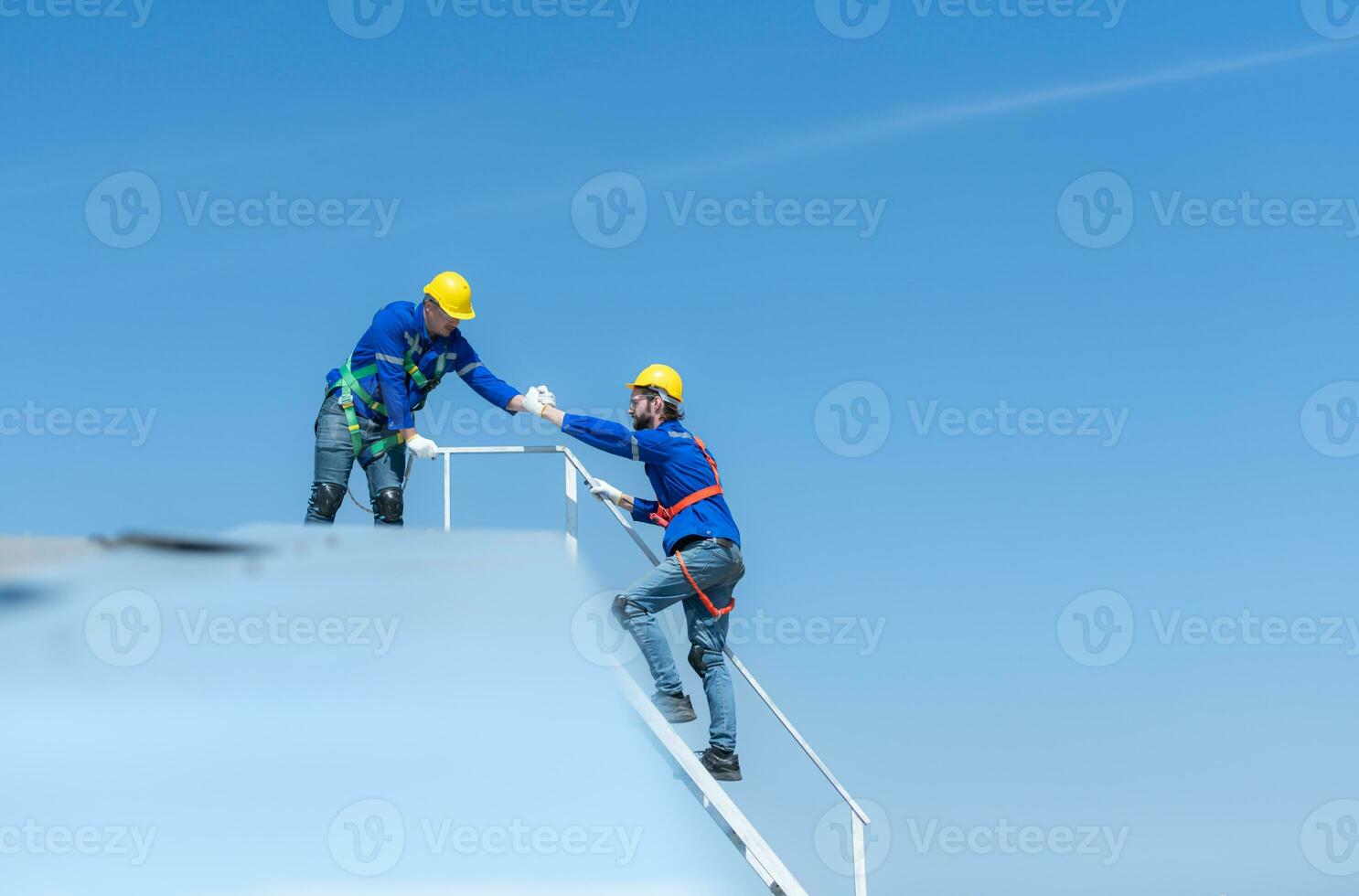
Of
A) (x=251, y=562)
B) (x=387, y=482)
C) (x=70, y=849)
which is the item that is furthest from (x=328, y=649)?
(x=387, y=482)

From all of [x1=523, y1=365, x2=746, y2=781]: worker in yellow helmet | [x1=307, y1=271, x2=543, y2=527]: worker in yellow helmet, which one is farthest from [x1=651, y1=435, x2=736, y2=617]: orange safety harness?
[x1=307, y1=271, x2=543, y2=527]: worker in yellow helmet

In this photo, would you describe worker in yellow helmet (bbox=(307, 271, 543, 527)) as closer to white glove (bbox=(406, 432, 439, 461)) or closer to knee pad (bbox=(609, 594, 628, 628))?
white glove (bbox=(406, 432, 439, 461))

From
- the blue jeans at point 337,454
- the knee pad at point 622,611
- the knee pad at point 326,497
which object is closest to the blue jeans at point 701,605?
the knee pad at point 622,611

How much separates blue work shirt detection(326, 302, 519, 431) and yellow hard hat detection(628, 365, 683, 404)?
1.28 metres

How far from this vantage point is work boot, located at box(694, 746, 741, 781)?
1124 centimetres

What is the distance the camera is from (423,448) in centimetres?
1212

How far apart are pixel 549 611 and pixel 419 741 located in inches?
77.6

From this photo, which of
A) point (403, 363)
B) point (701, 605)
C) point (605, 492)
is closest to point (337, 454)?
point (403, 363)

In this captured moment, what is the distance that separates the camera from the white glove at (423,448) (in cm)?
1211

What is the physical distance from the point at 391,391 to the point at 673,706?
11.5 ft

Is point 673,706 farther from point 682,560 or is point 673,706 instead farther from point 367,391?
point 367,391

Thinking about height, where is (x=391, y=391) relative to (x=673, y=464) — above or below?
above

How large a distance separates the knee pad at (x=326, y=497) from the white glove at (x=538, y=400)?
5.95ft

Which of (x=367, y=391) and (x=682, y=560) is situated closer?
(x=682, y=560)
